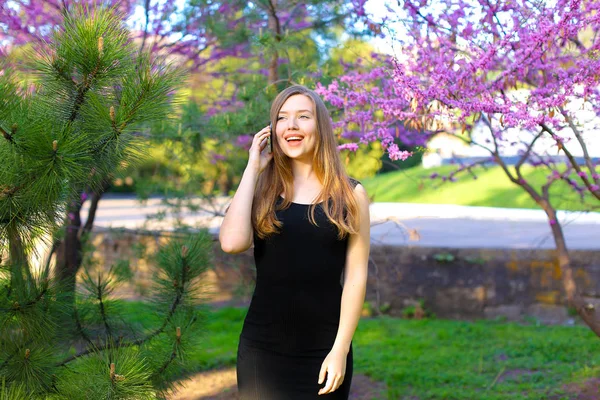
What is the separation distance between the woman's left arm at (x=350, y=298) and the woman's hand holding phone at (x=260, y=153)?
334mm

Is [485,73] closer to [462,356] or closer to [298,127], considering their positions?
[298,127]

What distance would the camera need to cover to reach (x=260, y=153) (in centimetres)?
226

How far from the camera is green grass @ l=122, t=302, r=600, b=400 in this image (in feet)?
12.5

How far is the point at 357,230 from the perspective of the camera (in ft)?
6.77

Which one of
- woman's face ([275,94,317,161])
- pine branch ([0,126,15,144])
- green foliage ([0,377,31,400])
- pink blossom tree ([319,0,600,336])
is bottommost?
green foliage ([0,377,31,400])

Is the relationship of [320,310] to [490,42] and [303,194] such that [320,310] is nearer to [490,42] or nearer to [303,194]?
[303,194]

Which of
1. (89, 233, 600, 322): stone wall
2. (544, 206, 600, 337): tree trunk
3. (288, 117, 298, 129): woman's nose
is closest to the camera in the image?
(288, 117, 298, 129): woman's nose

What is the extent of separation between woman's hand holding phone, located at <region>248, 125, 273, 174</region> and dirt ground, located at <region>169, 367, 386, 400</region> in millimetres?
1977

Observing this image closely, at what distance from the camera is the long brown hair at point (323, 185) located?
207 cm

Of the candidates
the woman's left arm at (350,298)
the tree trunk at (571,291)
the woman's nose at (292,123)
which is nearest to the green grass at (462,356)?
the tree trunk at (571,291)

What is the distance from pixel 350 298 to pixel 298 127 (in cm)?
58

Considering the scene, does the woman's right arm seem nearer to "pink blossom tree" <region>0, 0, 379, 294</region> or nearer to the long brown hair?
the long brown hair

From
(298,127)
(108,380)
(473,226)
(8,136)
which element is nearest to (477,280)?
(473,226)

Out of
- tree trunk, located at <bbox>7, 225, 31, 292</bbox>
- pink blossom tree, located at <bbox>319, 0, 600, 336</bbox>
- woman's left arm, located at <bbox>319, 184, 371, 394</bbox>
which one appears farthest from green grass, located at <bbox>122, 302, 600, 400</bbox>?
woman's left arm, located at <bbox>319, 184, 371, 394</bbox>
